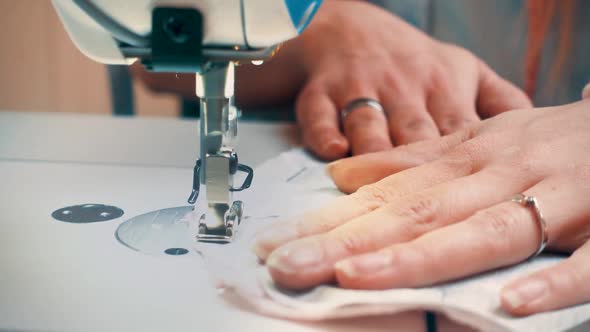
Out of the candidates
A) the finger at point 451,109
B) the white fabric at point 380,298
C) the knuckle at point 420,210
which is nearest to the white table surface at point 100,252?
the white fabric at point 380,298

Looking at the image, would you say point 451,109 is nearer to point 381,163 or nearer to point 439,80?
point 439,80

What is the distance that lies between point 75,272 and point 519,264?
1.24 feet

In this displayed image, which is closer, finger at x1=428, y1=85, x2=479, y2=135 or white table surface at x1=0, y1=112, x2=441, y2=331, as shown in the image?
white table surface at x1=0, y1=112, x2=441, y2=331

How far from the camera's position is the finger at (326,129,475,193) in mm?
786

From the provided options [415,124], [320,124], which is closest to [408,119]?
[415,124]

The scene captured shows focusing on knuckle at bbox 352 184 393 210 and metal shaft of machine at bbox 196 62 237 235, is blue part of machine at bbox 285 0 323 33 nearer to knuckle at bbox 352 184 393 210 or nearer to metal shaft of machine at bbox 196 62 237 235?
metal shaft of machine at bbox 196 62 237 235

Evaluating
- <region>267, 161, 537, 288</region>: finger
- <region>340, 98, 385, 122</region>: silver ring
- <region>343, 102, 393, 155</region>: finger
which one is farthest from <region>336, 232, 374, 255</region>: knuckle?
<region>340, 98, 385, 122</region>: silver ring

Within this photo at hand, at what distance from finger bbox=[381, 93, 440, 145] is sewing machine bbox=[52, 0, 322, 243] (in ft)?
1.27

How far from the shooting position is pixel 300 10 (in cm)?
60

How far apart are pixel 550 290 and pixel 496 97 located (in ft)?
2.05

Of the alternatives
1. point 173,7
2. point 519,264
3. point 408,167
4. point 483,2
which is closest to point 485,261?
point 519,264

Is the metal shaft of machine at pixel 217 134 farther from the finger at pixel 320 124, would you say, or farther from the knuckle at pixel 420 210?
the finger at pixel 320 124

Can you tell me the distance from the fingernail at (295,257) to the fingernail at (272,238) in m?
0.03

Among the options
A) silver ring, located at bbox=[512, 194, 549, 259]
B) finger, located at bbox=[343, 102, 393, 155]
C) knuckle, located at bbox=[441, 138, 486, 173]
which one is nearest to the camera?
silver ring, located at bbox=[512, 194, 549, 259]
